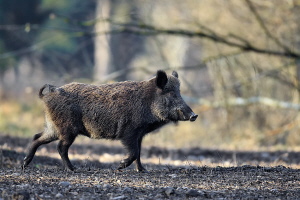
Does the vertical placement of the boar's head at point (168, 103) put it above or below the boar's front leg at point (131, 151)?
above

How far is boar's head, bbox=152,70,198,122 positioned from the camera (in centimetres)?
Answer: 932

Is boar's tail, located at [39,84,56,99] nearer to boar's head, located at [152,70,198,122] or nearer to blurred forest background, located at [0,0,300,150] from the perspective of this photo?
boar's head, located at [152,70,198,122]

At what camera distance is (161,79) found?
940 centimetres

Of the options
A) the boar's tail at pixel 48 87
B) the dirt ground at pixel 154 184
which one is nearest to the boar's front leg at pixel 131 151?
the dirt ground at pixel 154 184

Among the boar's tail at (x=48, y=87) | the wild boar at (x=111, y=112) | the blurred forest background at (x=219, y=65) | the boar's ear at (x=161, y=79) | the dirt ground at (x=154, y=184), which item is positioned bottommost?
the dirt ground at (x=154, y=184)

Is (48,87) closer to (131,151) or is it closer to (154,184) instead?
(131,151)

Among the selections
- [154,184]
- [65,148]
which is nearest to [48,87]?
[65,148]

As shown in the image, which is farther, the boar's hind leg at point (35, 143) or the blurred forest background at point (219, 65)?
the blurred forest background at point (219, 65)

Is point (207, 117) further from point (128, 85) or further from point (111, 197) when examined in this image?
point (111, 197)

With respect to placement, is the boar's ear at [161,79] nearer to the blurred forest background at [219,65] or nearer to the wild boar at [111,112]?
the wild boar at [111,112]

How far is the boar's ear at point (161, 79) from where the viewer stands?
9305mm

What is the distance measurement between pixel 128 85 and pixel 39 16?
2582 cm

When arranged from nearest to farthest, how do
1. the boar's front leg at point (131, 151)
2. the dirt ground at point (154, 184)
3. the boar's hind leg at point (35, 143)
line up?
the dirt ground at point (154, 184), the boar's front leg at point (131, 151), the boar's hind leg at point (35, 143)

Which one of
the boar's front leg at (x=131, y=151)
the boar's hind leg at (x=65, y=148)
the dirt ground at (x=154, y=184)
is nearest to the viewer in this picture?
the dirt ground at (x=154, y=184)
